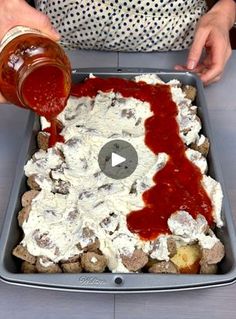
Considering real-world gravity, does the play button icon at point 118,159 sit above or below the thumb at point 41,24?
below

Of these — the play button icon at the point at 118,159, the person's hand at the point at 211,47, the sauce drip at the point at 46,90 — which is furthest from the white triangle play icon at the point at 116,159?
the person's hand at the point at 211,47

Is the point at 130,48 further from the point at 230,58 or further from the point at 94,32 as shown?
the point at 230,58

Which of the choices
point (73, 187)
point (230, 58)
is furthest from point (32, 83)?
point (230, 58)

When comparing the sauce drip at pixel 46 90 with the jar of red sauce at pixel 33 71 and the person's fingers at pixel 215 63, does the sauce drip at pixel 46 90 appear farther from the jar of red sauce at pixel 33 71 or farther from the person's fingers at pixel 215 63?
the person's fingers at pixel 215 63

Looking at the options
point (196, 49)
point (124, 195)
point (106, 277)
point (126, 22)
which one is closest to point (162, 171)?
point (124, 195)

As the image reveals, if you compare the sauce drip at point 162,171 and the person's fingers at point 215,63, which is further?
the person's fingers at point 215,63

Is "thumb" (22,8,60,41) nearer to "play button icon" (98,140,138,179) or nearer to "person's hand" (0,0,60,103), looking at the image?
"person's hand" (0,0,60,103)

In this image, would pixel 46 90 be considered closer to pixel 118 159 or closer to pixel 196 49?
pixel 118 159

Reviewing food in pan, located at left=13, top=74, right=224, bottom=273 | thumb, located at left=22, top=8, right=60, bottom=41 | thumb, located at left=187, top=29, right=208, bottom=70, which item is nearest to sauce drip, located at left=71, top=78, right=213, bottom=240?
food in pan, located at left=13, top=74, right=224, bottom=273
